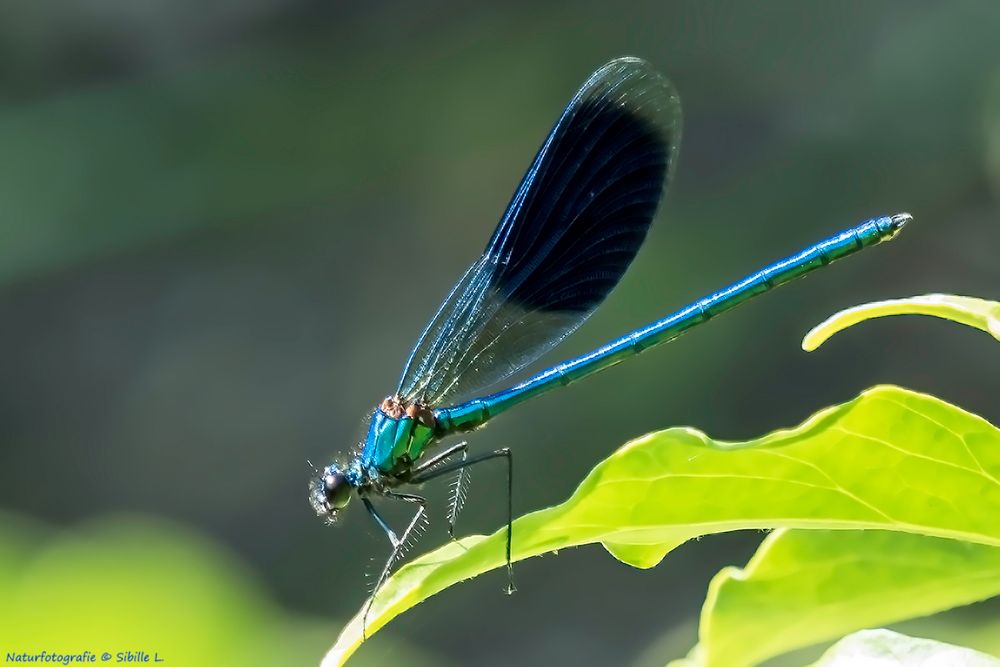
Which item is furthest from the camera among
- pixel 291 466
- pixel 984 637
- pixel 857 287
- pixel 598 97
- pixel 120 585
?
pixel 291 466

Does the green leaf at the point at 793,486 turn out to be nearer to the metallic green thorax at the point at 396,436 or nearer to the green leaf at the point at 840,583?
the green leaf at the point at 840,583

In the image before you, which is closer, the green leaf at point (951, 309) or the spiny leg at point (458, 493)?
the green leaf at point (951, 309)

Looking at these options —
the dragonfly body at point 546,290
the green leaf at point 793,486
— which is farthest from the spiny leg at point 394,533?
the green leaf at point 793,486

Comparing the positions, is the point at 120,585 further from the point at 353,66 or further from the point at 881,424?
the point at 353,66

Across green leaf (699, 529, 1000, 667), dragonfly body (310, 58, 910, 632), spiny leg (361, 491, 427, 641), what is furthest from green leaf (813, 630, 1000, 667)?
dragonfly body (310, 58, 910, 632)

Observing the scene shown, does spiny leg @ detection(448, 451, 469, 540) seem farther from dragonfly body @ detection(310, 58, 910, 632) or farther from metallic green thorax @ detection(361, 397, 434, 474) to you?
metallic green thorax @ detection(361, 397, 434, 474)

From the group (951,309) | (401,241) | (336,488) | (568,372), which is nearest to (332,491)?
(336,488)

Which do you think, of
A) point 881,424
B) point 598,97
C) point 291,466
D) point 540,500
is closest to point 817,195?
point 540,500
